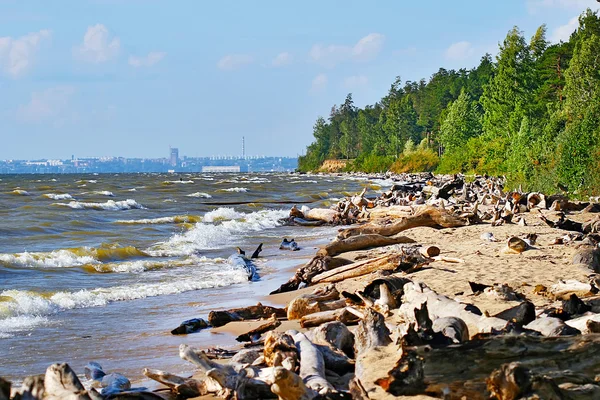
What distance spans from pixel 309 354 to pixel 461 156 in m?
66.6

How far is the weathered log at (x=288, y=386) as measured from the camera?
180 inches

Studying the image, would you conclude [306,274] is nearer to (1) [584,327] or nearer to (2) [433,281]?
(2) [433,281]

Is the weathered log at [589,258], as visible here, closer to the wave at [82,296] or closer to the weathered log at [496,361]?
the weathered log at [496,361]

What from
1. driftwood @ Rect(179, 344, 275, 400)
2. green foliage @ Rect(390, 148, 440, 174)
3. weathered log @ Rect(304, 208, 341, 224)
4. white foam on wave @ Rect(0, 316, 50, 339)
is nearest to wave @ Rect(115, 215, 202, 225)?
weathered log @ Rect(304, 208, 341, 224)

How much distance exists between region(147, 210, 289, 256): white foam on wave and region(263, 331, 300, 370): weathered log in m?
11.2

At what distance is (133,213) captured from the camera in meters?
31.8

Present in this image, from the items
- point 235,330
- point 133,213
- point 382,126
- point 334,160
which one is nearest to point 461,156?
point 133,213

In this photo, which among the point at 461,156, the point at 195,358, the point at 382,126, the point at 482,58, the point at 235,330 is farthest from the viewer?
the point at 382,126

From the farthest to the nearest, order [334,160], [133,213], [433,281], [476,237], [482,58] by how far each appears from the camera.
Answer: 1. [334,160]
2. [482,58]
3. [133,213]
4. [476,237]
5. [433,281]

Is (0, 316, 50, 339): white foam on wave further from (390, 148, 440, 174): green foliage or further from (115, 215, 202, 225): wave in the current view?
(390, 148, 440, 174): green foliage

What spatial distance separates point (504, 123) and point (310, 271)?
173ft

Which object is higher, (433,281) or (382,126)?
(382,126)

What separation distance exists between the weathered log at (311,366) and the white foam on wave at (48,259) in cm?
1034

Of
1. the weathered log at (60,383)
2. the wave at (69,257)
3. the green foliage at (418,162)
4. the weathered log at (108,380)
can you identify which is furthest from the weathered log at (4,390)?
the green foliage at (418,162)
